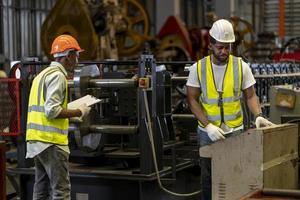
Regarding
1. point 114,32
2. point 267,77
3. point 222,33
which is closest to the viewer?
point 222,33

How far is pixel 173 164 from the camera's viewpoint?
5188mm

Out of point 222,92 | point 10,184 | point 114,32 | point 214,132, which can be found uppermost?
point 114,32

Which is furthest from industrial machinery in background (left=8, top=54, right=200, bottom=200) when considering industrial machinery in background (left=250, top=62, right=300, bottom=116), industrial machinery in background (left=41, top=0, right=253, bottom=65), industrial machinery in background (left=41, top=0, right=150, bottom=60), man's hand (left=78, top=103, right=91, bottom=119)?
industrial machinery in background (left=41, top=0, right=150, bottom=60)

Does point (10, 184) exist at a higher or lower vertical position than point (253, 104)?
lower

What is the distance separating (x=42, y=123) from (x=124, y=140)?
1.32m

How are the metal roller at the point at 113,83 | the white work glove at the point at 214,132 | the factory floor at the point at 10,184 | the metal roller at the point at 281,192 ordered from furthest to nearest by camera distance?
the factory floor at the point at 10,184 → the metal roller at the point at 113,83 → the white work glove at the point at 214,132 → the metal roller at the point at 281,192

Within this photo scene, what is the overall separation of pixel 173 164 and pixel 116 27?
257 inches

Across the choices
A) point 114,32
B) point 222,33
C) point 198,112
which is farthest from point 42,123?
point 114,32

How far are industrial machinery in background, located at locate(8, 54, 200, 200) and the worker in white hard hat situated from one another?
0.72 meters

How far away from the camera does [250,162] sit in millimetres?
3422

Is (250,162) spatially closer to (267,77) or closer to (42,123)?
(42,123)

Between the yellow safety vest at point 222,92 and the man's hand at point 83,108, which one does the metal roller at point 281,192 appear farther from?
the man's hand at point 83,108

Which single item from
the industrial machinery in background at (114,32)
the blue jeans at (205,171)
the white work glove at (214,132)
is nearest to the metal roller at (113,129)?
the blue jeans at (205,171)

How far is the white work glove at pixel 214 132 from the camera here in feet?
13.5
